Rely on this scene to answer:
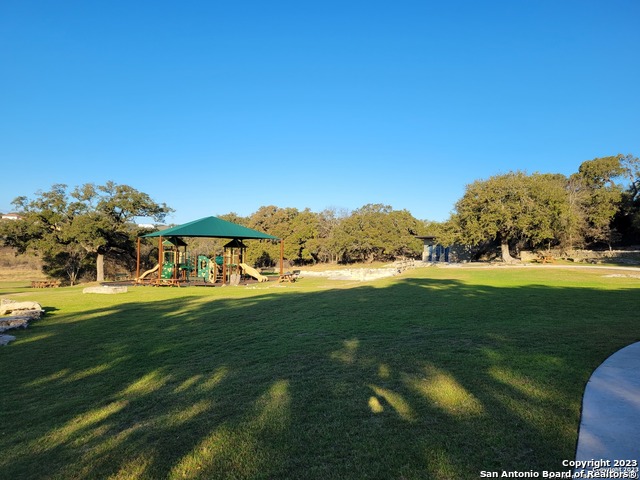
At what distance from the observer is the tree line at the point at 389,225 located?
26.2m

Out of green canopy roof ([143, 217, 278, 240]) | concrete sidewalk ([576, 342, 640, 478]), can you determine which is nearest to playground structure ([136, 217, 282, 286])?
green canopy roof ([143, 217, 278, 240])

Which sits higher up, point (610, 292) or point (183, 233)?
point (183, 233)

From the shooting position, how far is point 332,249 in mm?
43312

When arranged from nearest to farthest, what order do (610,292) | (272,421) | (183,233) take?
(272,421) → (610,292) → (183,233)

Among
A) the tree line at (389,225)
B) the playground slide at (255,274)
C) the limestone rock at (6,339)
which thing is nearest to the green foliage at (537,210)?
the tree line at (389,225)

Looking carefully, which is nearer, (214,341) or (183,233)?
(214,341)

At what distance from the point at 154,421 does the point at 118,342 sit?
386 centimetres

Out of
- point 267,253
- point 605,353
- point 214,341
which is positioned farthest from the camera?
point 267,253

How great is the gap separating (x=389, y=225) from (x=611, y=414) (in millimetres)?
39985

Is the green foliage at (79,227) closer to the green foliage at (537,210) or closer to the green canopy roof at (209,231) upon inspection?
the green canopy roof at (209,231)

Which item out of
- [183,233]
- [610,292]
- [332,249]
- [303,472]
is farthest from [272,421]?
[332,249]

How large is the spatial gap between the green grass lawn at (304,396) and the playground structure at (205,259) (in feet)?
37.8

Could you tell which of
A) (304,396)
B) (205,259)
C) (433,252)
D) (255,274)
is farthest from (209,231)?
(433,252)

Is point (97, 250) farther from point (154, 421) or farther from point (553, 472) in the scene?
point (553, 472)
